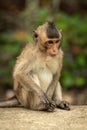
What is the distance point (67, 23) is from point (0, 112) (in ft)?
21.8

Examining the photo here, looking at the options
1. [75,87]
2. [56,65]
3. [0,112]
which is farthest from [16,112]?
[75,87]

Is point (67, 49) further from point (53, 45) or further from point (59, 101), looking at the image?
point (53, 45)

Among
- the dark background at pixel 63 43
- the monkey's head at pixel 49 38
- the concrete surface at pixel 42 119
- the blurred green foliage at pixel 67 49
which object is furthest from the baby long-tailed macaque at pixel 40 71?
the blurred green foliage at pixel 67 49

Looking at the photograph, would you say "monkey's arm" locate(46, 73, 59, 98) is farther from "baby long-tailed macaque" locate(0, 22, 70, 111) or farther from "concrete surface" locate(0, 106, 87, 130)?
"concrete surface" locate(0, 106, 87, 130)

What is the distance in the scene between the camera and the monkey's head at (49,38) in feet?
31.2

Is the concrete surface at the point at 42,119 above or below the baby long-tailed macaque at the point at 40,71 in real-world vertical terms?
below

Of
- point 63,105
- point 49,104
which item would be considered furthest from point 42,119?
point 63,105

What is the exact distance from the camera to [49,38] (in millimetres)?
9594

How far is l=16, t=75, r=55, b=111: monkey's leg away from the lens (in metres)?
9.65

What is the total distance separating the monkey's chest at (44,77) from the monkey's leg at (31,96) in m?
0.27

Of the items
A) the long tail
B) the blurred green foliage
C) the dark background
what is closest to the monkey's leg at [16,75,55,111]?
the long tail

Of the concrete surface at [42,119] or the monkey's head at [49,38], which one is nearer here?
the concrete surface at [42,119]

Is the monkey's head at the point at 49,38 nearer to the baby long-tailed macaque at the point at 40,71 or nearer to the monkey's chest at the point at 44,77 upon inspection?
the baby long-tailed macaque at the point at 40,71

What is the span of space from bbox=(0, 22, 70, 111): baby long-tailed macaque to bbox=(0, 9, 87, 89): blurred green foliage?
15.9 ft
